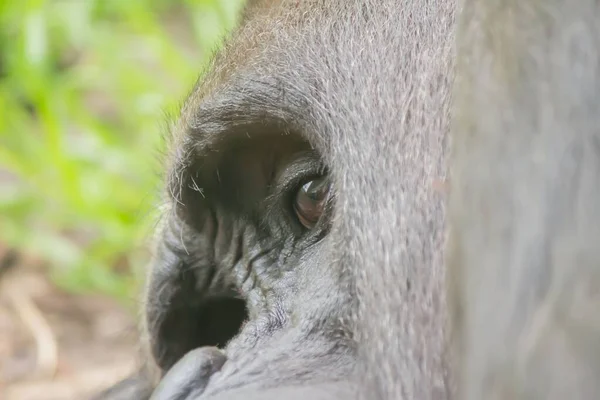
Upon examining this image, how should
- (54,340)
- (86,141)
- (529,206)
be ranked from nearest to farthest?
(529,206) → (54,340) → (86,141)

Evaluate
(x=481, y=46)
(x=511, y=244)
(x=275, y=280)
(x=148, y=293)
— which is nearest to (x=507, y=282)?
(x=511, y=244)

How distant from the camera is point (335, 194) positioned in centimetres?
93

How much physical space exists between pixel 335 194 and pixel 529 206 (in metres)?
0.34

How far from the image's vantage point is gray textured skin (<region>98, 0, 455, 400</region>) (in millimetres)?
790

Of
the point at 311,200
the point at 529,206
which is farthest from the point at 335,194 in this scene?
the point at 529,206

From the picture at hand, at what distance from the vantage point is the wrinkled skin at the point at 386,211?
59cm

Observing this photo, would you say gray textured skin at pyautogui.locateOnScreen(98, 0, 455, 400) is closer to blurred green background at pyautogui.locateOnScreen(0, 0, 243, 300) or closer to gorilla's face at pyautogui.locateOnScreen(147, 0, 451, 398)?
gorilla's face at pyautogui.locateOnScreen(147, 0, 451, 398)

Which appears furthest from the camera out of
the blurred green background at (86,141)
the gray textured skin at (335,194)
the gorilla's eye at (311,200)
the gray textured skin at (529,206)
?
the blurred green background at (86,141)

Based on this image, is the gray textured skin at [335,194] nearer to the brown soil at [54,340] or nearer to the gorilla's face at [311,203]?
the gorilla's face at [311,203]

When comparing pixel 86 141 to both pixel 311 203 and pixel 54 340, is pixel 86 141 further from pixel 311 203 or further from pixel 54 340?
pixel 311 203

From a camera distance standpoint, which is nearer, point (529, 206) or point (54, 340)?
point (529, 206)

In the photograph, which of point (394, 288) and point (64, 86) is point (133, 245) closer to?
point (64, 86)

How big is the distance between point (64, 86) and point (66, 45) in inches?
29.0

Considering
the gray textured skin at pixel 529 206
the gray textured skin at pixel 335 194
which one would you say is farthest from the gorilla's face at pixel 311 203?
the gray textured skin at pixel 529 206
